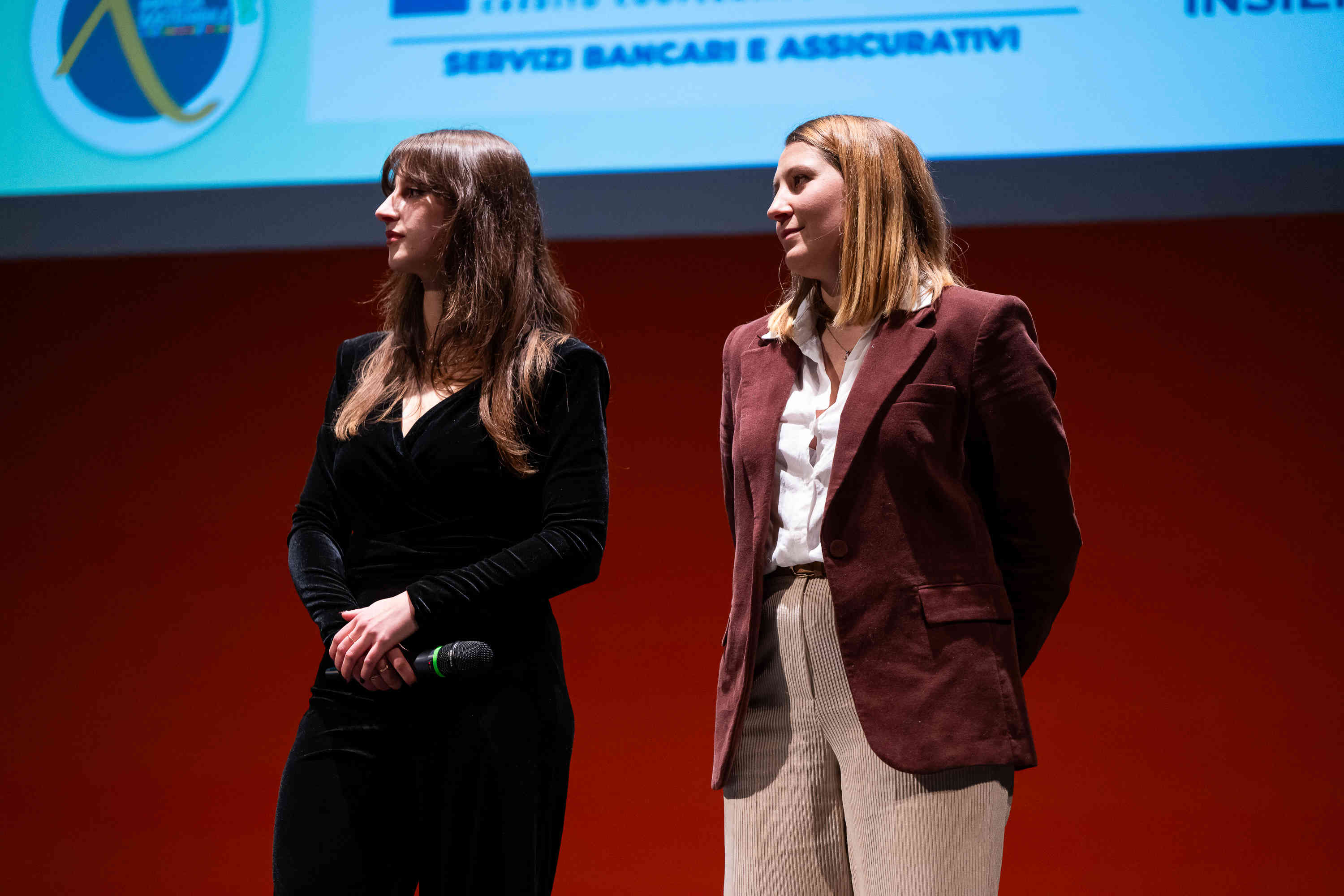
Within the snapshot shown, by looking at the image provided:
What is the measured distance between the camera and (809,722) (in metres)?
1.38

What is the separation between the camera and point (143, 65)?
282cm

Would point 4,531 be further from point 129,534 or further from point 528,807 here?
point 528,807

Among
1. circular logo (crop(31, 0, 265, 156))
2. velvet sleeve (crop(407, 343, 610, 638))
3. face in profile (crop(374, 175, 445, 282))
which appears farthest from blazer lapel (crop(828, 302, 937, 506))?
circular logo (crop(31, 0, 265, 156))

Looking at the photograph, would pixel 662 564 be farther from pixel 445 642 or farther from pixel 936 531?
pixel 936 531


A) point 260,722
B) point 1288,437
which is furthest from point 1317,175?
point 260,722

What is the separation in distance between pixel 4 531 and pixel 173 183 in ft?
3.77

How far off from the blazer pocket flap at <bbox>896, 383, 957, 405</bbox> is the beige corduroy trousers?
0.23 meters

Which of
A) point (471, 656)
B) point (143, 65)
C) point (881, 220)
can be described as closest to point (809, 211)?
point (881, 220)

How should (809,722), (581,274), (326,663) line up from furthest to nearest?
(581,274), (326,663), (809,722)

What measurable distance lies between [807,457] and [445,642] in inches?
19.1

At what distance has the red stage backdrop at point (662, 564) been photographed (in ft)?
8.98

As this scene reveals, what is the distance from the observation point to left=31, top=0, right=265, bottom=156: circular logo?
9.11ft

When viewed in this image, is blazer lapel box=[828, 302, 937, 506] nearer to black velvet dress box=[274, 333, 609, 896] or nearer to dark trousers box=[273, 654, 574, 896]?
black velvet dress box=[274, 333, 609, 896]

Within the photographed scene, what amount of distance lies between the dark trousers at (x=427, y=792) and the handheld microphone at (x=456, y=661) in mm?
49
